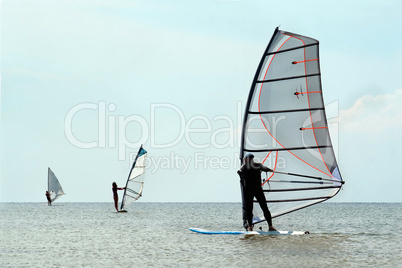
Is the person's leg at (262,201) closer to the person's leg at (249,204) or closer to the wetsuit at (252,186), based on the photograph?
the wetsuit at (252,186)

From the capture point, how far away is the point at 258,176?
523 inches

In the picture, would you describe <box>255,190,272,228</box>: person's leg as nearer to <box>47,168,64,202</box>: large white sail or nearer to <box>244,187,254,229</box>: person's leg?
<box>244,187,254,229</box>: person's leg

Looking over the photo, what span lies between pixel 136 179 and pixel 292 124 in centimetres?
1984

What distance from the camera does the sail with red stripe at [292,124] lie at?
13.5 metres

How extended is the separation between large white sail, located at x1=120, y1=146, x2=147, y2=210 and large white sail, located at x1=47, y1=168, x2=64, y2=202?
2491 centimetres

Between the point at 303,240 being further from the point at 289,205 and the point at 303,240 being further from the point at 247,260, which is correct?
the point at 247,260

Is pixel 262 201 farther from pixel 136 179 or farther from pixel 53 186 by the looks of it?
pixel 53 186

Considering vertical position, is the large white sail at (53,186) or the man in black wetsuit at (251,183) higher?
the man in black wetsuit at (251,183)

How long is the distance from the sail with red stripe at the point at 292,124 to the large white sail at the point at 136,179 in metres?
18.5

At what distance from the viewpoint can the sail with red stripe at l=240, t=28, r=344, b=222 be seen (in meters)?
13.5

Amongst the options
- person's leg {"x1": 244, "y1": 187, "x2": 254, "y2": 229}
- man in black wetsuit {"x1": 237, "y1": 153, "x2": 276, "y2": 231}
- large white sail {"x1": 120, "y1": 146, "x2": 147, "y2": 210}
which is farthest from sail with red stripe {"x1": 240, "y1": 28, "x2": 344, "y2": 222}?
large white sail {"x1": 120, "y1": 146, "x2": 147, "y2": 210}

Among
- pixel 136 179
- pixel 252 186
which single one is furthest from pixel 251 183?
pixel 136 179

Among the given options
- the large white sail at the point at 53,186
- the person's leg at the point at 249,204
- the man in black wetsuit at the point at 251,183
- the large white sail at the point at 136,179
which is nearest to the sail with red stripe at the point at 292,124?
the person's leg at the point at 249,204

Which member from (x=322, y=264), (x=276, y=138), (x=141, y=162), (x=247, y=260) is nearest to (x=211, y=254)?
(x=247, y=260)
